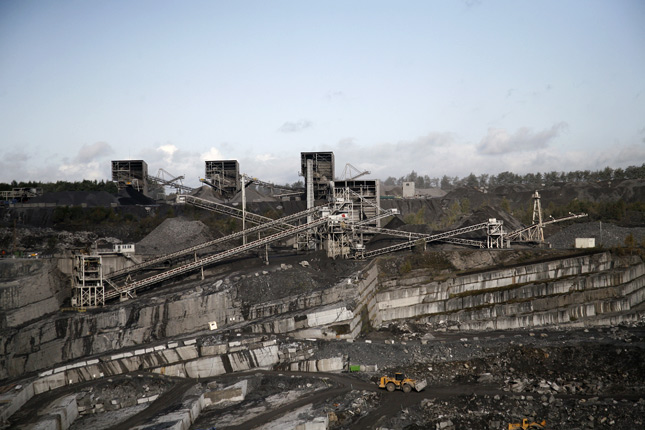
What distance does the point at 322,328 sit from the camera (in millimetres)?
37375

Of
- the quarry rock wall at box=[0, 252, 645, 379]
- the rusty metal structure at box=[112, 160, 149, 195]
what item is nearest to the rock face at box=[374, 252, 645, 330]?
the quarry rock wall at box=[0, 252, 645, 379]

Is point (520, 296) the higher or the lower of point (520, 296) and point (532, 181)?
the lower

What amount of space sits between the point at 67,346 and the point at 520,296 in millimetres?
36104

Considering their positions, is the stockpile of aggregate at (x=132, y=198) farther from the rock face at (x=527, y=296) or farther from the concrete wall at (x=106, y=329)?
the rock face at (x=527, y=296)

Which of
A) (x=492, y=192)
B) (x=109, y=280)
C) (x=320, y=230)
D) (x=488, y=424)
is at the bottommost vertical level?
(x=488, y=424)

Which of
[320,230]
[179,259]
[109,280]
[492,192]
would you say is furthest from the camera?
[492,192]

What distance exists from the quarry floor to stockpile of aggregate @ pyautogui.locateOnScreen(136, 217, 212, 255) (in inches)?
890

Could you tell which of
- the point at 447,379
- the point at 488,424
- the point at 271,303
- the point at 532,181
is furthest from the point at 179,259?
the point at 532,181

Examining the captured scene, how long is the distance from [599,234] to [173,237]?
155ft

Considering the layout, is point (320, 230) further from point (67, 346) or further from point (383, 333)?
point (67, 346)

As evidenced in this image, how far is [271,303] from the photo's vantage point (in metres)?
40.9

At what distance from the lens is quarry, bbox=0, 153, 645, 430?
1099 inches

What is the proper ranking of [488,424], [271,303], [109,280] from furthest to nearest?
[109,280]
[271,303]
[488,424]

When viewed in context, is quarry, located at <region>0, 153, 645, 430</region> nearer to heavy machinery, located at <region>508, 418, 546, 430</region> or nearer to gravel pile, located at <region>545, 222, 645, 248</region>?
gravel pile, located at <region>545, 222, 645, 248</region>
